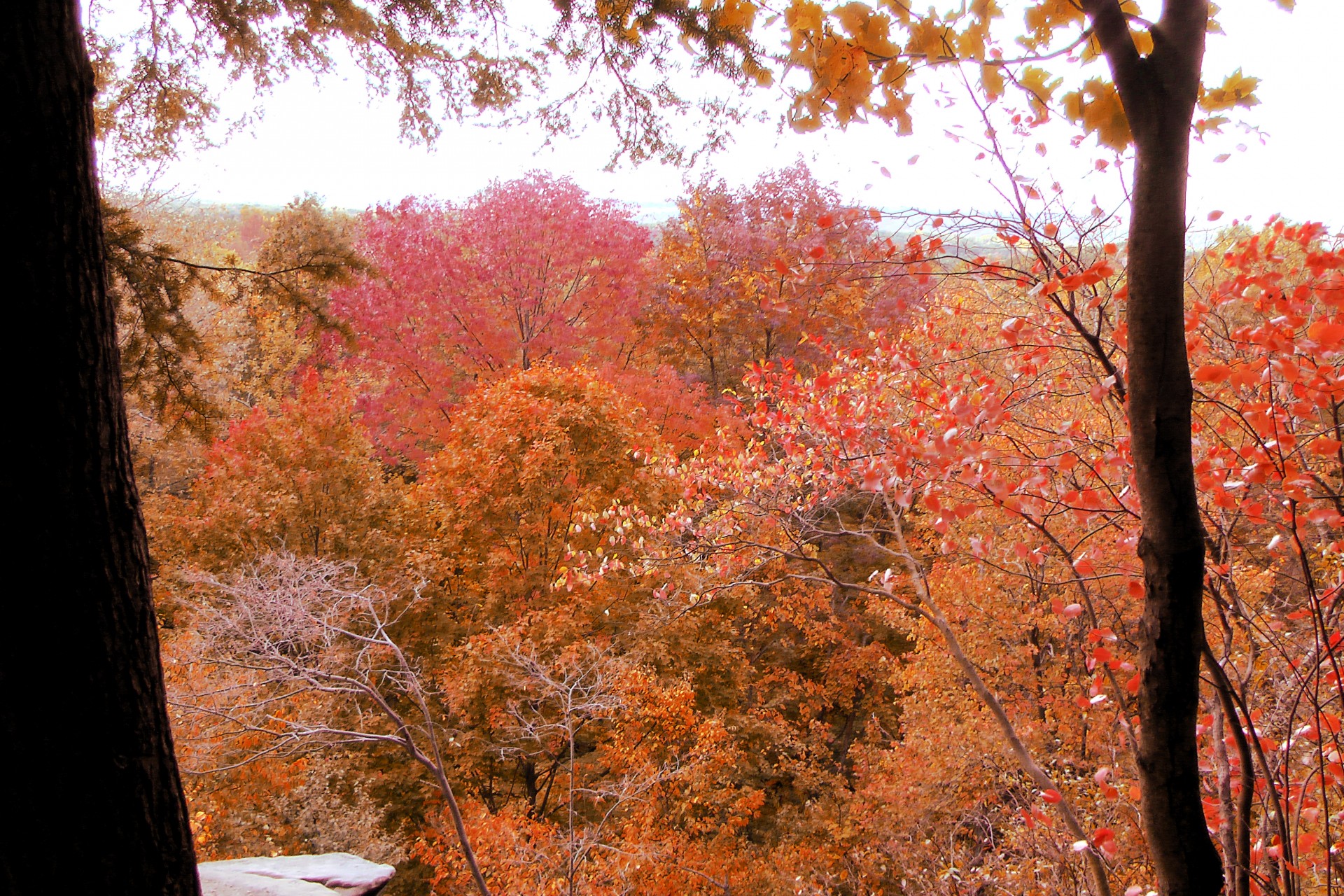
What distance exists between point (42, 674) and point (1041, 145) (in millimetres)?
3426

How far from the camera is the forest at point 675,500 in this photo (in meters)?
1.49

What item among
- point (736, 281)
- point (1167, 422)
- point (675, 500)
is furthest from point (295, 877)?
point (736, 281)

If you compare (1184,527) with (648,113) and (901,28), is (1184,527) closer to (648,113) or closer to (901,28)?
(901,28)

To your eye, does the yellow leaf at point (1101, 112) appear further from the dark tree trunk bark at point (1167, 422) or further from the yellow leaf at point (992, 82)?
the dark tree trunk bark at point (1167, 422)

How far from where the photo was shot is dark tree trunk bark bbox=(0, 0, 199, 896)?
1.42 meters

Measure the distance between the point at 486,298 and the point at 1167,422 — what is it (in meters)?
15.2

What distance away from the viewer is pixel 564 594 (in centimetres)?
1145

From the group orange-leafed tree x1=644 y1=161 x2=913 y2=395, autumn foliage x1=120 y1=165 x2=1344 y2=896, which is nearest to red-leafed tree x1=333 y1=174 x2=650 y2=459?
autumn foliage x1=120 y1=165 x2=1344 y2=896

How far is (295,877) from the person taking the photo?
520 centimetres

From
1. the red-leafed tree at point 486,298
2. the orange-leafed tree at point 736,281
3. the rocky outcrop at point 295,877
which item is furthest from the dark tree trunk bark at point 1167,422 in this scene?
the red-leafed tree at point 486,298

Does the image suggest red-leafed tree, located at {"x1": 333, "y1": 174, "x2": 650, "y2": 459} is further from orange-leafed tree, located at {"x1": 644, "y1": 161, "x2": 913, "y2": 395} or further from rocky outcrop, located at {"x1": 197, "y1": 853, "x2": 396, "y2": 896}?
rocky outcrop, located at {"x1": 197, "y1": 853, "x2": 396, "y2": 896}

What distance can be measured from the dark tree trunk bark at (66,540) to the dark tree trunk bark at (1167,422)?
1953 millimetres

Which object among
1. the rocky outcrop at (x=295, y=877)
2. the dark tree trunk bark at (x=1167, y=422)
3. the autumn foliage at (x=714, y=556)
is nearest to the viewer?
the dark tree trunk bark at (x=1167, y=422)

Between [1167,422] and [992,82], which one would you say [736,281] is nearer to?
[992,82]
